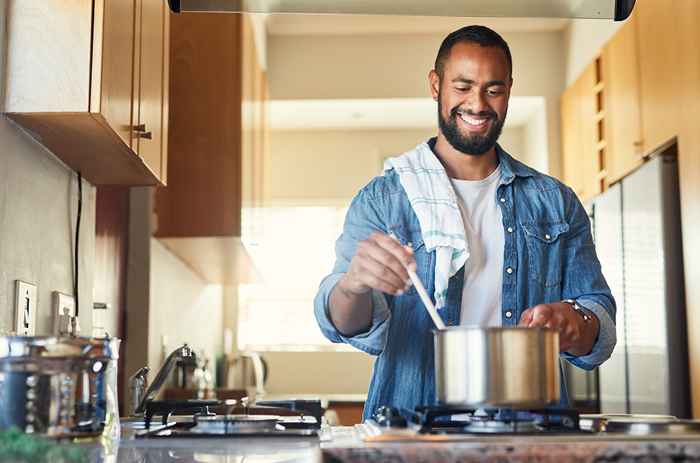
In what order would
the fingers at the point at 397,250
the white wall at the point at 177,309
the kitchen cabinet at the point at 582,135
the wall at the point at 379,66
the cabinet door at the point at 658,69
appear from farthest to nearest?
the wall at the point at 379,66 → the kitchen cabinet at the point at 582,135 → the white wall at the point at 177,309 → the cabinet door at the point at 658,69 → the fingers at the point at 397,250

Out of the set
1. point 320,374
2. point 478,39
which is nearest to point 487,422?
point 478,39

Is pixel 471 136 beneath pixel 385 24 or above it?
beneath

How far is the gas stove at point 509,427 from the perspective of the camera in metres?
1.15

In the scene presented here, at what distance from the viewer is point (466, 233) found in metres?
1.88

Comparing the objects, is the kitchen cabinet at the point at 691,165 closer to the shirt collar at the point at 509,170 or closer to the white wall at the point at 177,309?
the shirt collar at the point at 509,170

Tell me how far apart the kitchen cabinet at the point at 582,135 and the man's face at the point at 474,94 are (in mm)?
3182

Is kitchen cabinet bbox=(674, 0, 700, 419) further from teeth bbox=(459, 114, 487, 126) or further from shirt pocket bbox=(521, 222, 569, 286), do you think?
teeth bbox=(459, 114, 487, 126)

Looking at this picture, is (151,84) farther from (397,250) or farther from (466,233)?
(397,250)

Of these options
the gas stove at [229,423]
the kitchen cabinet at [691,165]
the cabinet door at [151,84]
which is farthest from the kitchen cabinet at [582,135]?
the gas stove at [229,423]

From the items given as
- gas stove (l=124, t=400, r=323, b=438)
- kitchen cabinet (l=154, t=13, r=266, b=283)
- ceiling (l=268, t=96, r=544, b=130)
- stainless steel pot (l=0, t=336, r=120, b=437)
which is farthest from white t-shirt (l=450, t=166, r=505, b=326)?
ceiling (l=268, t=96, r=544, b=130)

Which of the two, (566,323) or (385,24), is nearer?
(566,323)

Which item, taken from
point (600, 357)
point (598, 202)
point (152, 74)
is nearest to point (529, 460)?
point (600, 357)

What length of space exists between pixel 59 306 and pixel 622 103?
9.81 ft

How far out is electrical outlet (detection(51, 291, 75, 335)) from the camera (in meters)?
2.22
